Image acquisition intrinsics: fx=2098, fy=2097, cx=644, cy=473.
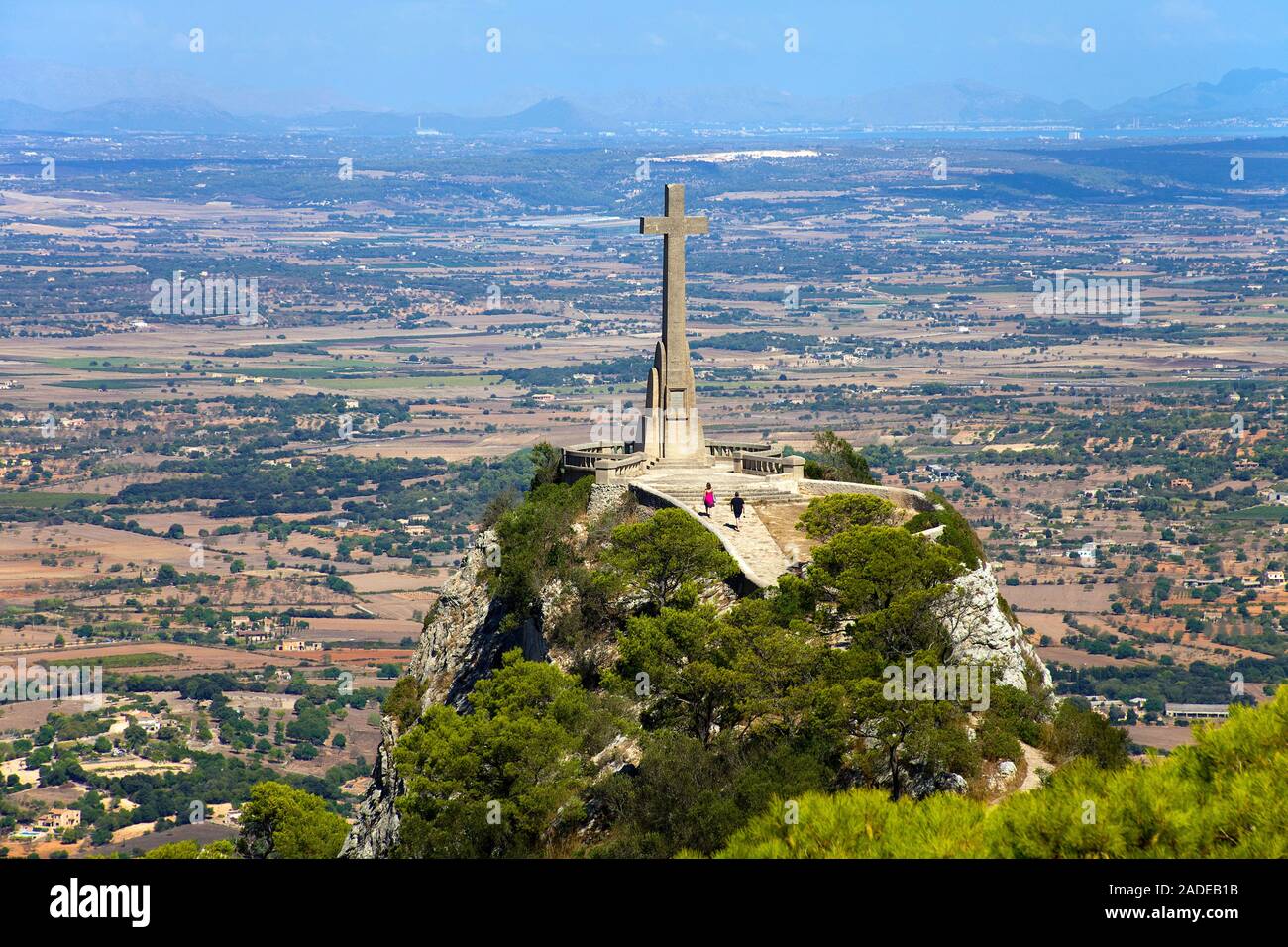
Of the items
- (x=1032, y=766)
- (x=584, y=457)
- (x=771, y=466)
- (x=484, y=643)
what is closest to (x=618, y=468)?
(x=584, y=457)

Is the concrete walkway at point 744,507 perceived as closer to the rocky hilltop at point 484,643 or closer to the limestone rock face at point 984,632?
the rocky hilltop at point 484,643

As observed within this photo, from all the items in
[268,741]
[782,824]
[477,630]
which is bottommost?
[268,741]

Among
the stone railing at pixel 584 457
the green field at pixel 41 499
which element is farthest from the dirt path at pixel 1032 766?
the green field at pixel 41 499

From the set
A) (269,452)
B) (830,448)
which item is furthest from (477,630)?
(269,452)

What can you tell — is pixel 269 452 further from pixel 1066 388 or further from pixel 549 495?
Result: pixel 549 495

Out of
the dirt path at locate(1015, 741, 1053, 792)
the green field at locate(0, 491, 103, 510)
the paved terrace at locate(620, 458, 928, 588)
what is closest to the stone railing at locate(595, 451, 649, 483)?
the paved terrace at locate(620, 458, 928, 588)
